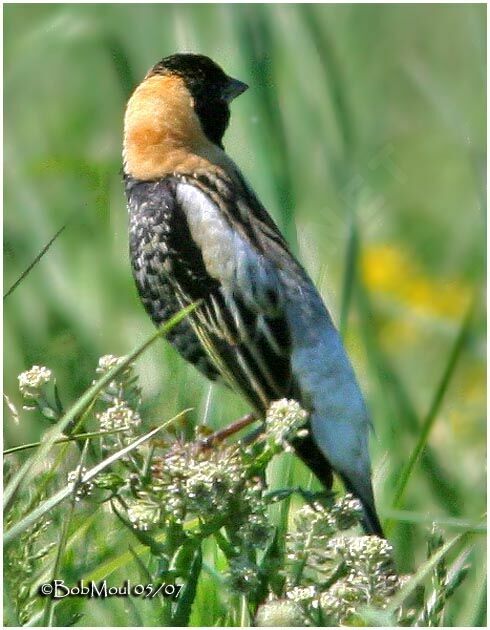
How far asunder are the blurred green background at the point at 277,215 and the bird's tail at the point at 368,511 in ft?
0.11

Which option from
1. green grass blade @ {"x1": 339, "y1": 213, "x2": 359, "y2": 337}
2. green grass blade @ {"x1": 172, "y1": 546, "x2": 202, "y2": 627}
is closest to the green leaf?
green grass blade @ {"x1": 172, "y1": 546, "x2": 202, "y2": 627}

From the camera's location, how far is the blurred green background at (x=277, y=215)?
3086mm

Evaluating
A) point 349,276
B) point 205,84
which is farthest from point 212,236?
point 205,84

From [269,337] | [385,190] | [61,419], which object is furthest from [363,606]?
[385,190]

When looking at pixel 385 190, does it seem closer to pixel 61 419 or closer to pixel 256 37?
pixel 256 37

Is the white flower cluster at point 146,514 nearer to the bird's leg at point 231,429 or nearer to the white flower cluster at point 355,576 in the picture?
the white flower cluster at point 355,576

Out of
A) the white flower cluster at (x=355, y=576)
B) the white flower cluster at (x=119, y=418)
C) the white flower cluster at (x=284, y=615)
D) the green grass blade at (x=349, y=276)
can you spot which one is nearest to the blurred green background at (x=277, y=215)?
the green grass blade at (x=349, y=276)

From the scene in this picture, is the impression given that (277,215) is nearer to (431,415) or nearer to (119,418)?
(431,415)

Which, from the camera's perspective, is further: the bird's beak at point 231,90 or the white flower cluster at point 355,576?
the bird's beak at point 231,90

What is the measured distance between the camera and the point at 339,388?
9.46 ft

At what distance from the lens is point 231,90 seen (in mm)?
3338

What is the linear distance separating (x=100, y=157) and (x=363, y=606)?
1.76 metres

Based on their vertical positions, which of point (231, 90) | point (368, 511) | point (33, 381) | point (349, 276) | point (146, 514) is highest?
point (231, 90)

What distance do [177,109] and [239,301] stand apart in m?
0.55
